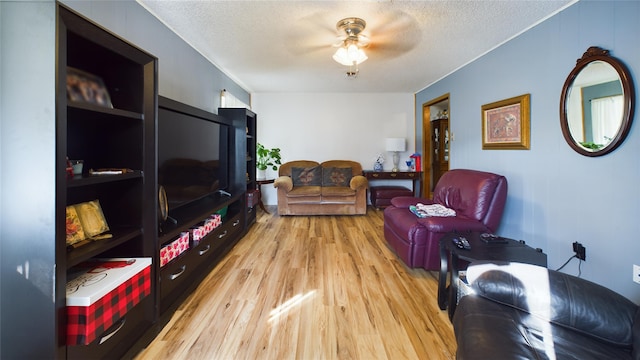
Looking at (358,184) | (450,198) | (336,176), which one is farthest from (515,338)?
(336,176)

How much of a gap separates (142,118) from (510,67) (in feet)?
11.0

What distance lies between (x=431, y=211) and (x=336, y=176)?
2.81m

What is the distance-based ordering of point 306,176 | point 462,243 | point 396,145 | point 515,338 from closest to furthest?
1. point 515,338
2. point 462,243
3. point 306,176
4. point 396,145

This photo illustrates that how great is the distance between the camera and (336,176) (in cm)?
560

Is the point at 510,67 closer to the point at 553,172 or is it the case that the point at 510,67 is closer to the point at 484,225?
the point at 553,172

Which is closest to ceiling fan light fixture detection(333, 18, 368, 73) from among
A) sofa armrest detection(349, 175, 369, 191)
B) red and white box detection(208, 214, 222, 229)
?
red and white box detection(208, 214, 222, 229)

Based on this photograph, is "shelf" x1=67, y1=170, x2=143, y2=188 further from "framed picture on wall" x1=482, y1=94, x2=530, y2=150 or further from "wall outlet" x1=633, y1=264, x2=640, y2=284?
"framed picture on wall" x1=482, y1=94, x2=530, y2=150

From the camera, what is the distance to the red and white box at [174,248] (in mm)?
1950

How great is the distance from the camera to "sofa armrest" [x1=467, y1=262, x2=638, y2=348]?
3.77 feet

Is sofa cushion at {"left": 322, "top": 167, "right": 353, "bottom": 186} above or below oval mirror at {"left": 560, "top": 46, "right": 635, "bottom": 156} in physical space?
below

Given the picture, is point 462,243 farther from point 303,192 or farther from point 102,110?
point 303,192

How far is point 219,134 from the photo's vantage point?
3.52 metres

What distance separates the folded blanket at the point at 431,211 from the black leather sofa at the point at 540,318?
144 centimetres

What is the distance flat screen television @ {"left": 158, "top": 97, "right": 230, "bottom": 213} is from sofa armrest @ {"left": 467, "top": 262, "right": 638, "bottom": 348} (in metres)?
2.15
